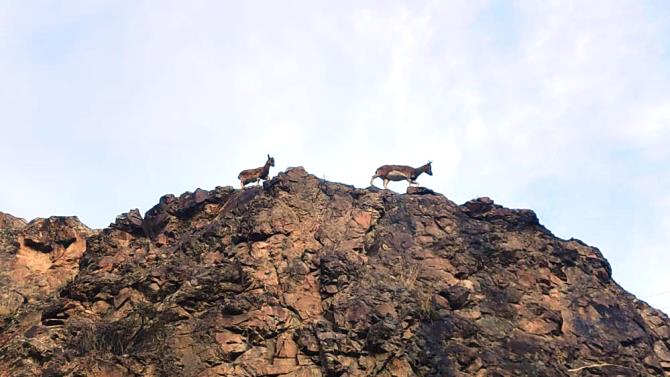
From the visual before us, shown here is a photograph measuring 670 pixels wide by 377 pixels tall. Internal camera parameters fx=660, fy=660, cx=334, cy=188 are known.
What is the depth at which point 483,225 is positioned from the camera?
19328 millimetres

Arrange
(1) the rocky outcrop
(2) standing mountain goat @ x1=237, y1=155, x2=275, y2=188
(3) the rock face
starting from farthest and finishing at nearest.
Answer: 1. (2) standing mountain goat @ x1=237, y1=155, x2=275, y2=188
2. (1) the rocky outcrop
3. (3) the rock face

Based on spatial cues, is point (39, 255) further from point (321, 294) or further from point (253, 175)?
point (321, 294)

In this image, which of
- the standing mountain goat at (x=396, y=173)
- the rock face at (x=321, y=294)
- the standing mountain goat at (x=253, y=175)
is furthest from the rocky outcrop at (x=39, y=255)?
the standing mountain goat at (x=396, y=173)

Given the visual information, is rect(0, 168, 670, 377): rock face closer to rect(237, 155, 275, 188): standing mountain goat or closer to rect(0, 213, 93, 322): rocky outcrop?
rect(0, 213, 93, 322): rocky outcrop

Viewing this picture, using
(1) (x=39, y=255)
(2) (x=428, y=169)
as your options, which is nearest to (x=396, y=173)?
(2) (x=428, y=169)

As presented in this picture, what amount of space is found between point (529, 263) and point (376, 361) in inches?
236

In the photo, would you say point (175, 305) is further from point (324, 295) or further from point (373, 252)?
point (373, 252)

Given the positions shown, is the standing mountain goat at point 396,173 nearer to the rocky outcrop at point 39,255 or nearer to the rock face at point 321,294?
the rock face at point 321,294

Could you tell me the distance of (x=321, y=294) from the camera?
16.4 metres

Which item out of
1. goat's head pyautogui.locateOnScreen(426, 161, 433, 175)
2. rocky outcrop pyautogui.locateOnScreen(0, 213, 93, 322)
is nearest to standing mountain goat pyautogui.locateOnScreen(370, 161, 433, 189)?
goat's head pyautogui.locateOnScreen(426, 161, 433, 175)

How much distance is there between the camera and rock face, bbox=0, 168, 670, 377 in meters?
14.6

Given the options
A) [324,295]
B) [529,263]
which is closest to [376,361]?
Answer: [324,295]

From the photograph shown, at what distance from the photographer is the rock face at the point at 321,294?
1465 cm

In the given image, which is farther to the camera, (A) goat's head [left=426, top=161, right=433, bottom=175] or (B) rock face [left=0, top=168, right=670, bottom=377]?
(A) goat's head [left=426, top=161, right=433, bottom=175]
